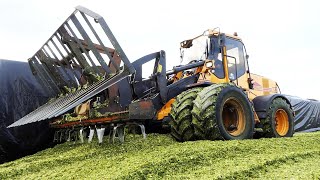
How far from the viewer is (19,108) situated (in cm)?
661

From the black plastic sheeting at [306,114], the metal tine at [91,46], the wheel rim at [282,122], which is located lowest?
the black plastic sheeting at [306,114]

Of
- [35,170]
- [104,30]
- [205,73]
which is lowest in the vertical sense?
[35,170]

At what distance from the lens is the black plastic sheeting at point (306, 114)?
13022 mm

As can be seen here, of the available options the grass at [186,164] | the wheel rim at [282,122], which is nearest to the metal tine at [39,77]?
the grass at [186,164]

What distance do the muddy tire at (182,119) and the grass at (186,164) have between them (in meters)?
0.35

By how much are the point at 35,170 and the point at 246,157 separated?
7.89 feet

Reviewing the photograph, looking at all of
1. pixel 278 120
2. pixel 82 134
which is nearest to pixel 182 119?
pixel 82 134

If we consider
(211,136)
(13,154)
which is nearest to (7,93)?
(13,154)

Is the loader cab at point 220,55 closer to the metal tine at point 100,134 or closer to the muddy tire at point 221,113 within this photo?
the muddy tire at point 221,113

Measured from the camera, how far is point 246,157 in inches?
147

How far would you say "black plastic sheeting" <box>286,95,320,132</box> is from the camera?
13022 mm

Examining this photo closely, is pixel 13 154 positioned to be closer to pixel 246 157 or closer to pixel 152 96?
pixel 152 96

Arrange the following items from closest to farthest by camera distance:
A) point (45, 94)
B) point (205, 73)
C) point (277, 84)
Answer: point (205, 73)
point (45, 94)
point (277, 84)

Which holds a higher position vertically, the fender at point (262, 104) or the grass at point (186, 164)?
the fender at point (262, 104)
